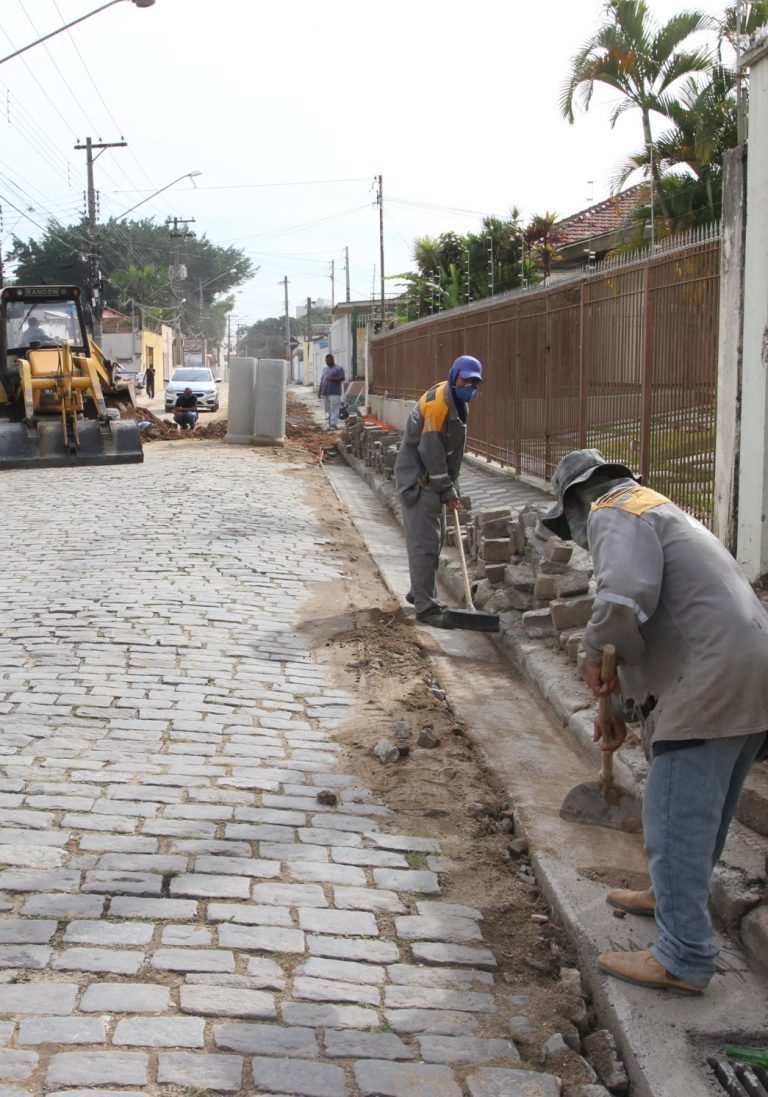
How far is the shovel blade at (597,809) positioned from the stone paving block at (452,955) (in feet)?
2.89

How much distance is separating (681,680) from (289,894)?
64.8 inches

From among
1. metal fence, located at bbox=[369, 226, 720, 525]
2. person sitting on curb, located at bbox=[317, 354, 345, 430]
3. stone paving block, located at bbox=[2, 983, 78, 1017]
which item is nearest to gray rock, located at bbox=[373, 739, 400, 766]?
stone paving block, located at bbox=[2, 983, 78, 1017]

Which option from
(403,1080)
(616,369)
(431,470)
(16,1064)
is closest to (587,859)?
(403,1080)

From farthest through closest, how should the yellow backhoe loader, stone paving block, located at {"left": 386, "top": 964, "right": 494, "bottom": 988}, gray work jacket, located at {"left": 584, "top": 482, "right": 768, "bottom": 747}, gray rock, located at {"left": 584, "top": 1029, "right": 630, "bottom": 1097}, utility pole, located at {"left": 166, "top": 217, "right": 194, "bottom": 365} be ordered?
utility pole, located at {"left": 166, "top": 217, "right": 194, "bottom": 365}
the yellow backhoe loader
stone paving block, located at {"left": 386, "top": 964, "right": 494, "bottom": 988}
gray work jacket, located at {"left": 584, "top": 482, "right": 768, "bottom": 747}
gray rock, located at {"left": 584, "top": 1029, "right": 630, "bottom": 1097}

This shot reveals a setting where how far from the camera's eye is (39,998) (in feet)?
11.0

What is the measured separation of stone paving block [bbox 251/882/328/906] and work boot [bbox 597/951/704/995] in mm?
1039

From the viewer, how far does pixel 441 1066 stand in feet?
10.5

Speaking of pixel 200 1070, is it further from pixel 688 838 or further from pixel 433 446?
pixel 433 446

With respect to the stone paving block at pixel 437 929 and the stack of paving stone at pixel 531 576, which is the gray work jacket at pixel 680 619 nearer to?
the stone paving block at pixel 437 929

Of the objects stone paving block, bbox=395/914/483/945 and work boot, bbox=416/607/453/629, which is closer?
stone paving block, bbox=395/914/483/945

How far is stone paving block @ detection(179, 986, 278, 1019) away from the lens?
3.34 m

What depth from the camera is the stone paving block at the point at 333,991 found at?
3.47m

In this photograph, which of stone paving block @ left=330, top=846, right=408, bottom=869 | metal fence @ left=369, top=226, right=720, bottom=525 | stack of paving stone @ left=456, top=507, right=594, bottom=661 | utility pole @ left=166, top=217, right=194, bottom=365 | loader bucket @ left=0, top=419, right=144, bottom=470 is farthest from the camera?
utility pole @ left=166, top=217, right=194, bottom=365

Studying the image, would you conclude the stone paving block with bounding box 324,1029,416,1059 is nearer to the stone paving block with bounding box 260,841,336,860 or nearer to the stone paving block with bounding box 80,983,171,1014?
the stone paving block with bounding box 80,983,171,1014
